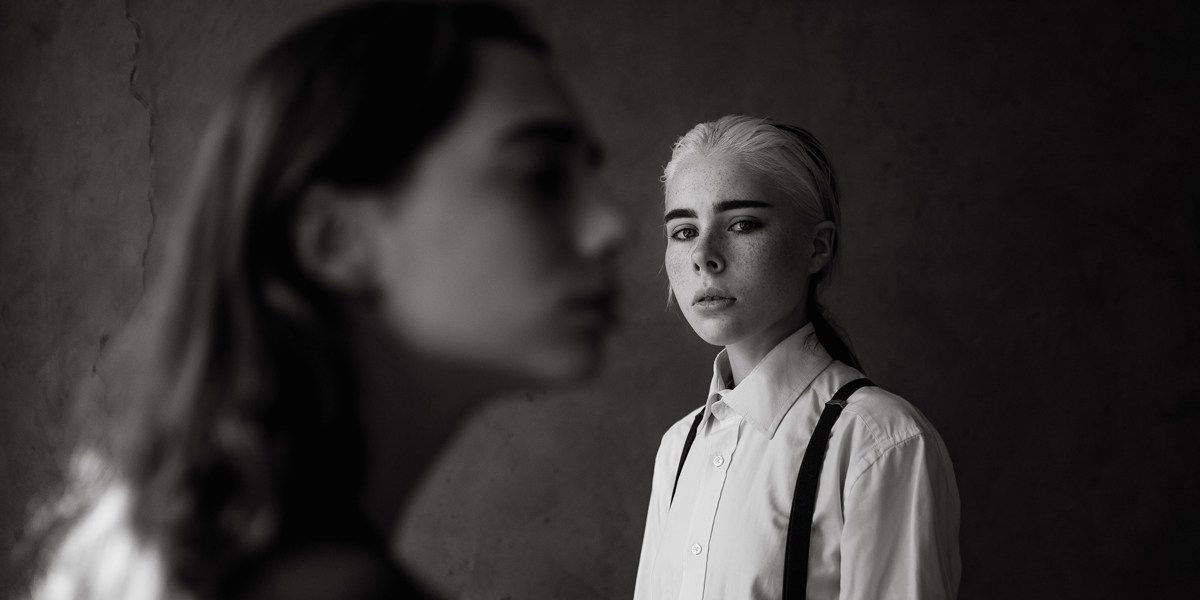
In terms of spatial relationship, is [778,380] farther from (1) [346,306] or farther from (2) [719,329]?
(1) [346,306]

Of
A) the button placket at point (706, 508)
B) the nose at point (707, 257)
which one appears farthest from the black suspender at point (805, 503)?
the nose at point (707, 257)

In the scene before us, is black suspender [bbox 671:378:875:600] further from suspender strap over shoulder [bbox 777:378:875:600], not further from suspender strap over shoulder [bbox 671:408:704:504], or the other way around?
suspender strap over shoulder [bbox 671:408:704:504]

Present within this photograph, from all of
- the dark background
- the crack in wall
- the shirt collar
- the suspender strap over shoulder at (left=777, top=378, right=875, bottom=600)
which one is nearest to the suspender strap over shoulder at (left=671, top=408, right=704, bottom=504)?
the shirt collar

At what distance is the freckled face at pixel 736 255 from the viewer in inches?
38.6

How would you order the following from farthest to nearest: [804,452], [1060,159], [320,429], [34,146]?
1. [34,146]
2. [1060,159]
3. [804,452]
4. [320,429]

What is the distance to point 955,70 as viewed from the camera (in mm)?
1536

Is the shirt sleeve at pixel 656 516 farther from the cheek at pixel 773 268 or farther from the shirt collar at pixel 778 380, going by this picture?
the cheek at pixel 773 268

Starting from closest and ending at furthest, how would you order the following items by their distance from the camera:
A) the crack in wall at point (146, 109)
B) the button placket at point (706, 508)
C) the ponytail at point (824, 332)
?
the button placket at point (706, 508) → the ponytail at point (824, 332) → the crack in wall at point (146, 109)

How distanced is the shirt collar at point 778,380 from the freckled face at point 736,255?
0.14 ft

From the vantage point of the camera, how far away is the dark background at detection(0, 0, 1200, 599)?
57.4 inches

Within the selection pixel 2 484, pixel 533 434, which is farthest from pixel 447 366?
pixel 2 484

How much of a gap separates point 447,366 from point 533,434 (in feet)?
4.20

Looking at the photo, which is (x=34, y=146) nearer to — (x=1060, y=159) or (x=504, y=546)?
(x=504, y=546)

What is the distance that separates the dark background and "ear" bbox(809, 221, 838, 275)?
481mm
